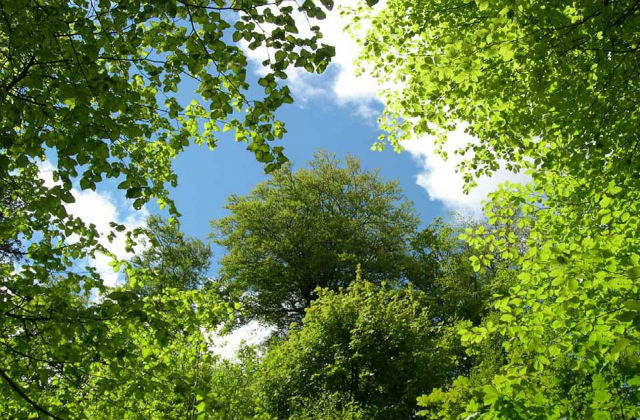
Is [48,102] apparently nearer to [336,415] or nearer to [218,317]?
[218,317]

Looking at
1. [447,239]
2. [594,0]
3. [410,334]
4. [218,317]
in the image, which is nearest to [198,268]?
[447,239]

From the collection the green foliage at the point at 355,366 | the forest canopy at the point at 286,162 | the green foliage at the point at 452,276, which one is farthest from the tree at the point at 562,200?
the green foliage at the point at 452,276

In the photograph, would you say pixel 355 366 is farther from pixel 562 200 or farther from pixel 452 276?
pixel 452 276

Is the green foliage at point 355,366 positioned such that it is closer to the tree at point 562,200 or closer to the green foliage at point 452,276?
the tree at point 562,200

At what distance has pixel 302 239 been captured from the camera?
25.7m

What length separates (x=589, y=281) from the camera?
3.38 m

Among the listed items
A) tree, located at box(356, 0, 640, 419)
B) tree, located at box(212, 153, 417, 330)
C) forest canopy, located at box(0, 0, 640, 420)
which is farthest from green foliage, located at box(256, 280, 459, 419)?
tree, located at box(212, 153, 417, 330)

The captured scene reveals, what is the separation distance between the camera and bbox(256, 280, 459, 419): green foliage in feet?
33.1

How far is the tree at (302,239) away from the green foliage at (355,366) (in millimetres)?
12158

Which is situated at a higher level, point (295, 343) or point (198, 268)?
point (198, 268)

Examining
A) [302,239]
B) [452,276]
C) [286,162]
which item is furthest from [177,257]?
[286,162]

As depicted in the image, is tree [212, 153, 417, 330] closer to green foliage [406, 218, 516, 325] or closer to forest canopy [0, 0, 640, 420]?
green foliage [406, 218, 516, 325]

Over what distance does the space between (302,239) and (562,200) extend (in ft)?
66.3

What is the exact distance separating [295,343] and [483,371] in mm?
4697
